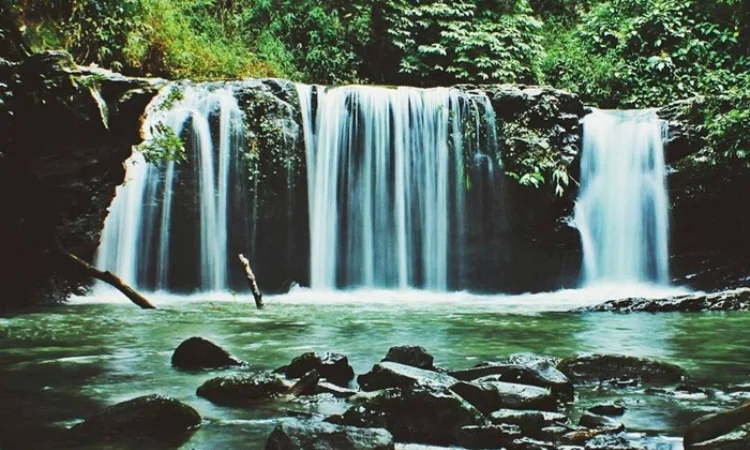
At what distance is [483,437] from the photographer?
150 inches

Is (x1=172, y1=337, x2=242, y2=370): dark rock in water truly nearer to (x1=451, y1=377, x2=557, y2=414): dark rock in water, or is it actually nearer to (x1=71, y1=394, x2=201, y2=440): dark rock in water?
(x1=71, y1=394, x2=201, y2=440): dark rock in water

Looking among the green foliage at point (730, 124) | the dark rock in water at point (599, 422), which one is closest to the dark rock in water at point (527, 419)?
the dark rock in water at point (599, 422)

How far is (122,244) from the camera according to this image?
47.0 feet

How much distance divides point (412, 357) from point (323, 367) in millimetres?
641

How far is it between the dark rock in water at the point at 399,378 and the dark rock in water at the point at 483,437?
51 centimetres

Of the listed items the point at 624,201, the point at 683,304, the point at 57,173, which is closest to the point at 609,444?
the point at 683,304

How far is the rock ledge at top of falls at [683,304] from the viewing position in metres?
11.3

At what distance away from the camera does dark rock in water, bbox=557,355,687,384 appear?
5.55m

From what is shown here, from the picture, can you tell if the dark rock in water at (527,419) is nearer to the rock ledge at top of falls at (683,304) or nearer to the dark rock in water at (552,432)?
the dark rock in water at (552,432)

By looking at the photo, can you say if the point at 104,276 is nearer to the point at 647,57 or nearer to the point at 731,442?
the point at 731,442

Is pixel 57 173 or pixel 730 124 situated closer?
pixel 57 173

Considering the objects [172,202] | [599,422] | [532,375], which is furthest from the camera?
[172,202]

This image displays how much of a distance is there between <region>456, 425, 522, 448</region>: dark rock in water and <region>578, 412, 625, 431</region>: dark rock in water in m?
0.44

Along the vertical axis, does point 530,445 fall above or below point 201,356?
below
